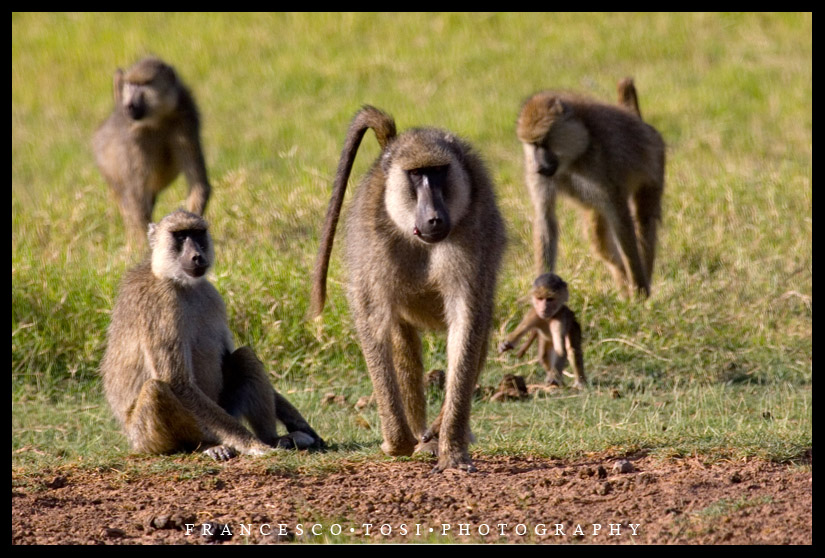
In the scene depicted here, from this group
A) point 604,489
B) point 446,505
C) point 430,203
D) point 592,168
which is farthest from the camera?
point 592,168

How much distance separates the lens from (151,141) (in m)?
11.3

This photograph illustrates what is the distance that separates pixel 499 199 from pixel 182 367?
2.68m

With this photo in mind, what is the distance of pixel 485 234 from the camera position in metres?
5.92

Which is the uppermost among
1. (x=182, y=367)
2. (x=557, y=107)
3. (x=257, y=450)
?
(x=557, y=107)

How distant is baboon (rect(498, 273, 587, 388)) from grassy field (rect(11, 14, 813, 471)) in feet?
0.88

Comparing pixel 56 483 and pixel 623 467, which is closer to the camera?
pixel 623 467

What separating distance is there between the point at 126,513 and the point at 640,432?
2.85 m

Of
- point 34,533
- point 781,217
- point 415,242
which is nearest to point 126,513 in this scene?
point 34,533

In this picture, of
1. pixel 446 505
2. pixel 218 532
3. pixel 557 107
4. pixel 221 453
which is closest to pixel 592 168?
pixel 557 107

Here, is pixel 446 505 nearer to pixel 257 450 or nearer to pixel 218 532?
pixel 218 532

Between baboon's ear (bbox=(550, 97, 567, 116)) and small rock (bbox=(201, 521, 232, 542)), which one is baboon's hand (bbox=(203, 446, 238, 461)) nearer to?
small rock (bbox=(201, 521, 232, 542))

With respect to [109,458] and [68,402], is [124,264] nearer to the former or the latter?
[68,402]

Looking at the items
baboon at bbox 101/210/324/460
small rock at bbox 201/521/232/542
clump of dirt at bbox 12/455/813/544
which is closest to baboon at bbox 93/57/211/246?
baboon at bbox 101/210/324/460

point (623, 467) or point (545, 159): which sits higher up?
point (545, 159)
